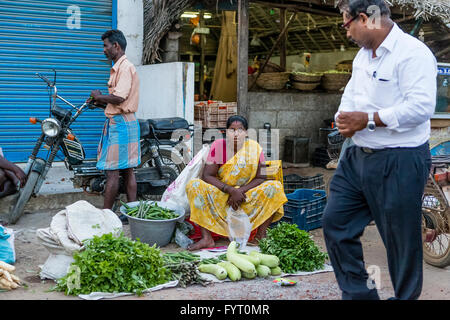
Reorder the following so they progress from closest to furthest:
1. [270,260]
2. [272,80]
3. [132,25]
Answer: [270,260]
[132,25]
[272,80]

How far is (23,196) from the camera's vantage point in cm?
590

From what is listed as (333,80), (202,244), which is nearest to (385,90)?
(202,244)

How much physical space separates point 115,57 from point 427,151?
3.75 meters

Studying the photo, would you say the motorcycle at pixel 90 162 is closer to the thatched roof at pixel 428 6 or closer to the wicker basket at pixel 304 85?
the thatched roof at pixel 428 6

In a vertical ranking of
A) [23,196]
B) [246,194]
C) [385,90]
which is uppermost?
[385,90]

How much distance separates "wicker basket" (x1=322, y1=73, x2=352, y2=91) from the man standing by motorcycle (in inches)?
218

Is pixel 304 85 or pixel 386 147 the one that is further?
pixel 304 85

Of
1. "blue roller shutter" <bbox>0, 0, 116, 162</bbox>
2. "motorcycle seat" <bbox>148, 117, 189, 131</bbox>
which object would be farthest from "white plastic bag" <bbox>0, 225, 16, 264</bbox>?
"blue roller shutter" <bbox>0, 0, 116, 162</bbox>

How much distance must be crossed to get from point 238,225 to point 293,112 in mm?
5428

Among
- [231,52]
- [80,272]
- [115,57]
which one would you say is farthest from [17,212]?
[231,52]

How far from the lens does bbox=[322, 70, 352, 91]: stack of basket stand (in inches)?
413

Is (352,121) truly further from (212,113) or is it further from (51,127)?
(212,113)

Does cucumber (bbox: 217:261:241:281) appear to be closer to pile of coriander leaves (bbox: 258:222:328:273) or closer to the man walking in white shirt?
pile of coriander leaves (bbox: 258:222:328:273)

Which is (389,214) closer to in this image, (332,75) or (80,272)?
(80,272)
